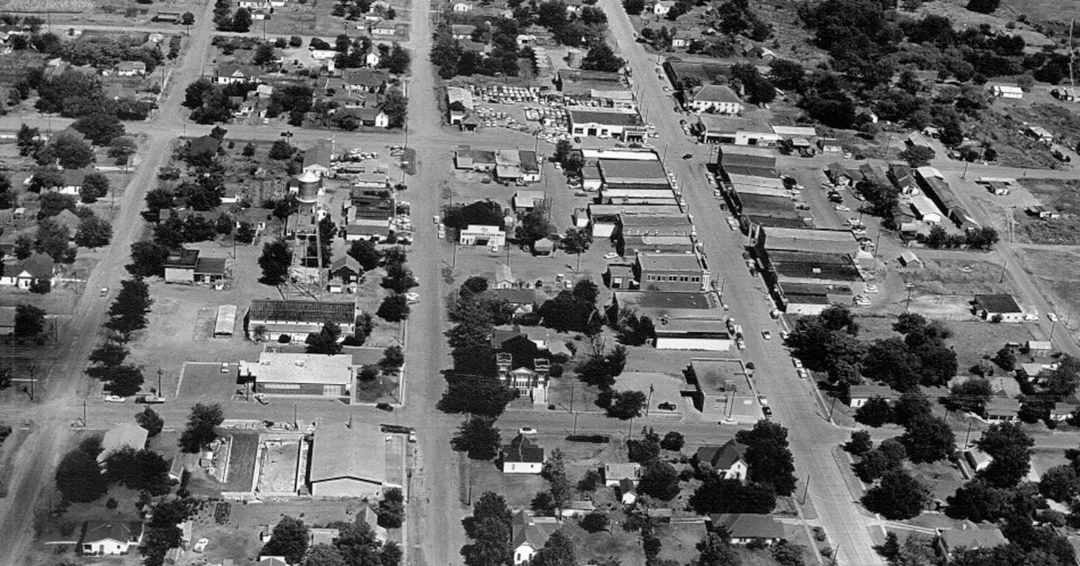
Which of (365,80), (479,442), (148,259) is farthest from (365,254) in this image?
(365,80)

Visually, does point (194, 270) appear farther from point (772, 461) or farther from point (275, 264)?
point (772, 461)

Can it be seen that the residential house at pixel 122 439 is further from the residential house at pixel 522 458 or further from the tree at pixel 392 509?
the residential house at pixel 522 458

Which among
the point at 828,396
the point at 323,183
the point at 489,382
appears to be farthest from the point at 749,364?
the point at 323,183

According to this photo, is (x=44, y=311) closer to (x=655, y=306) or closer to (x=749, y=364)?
(x=655, y=306)

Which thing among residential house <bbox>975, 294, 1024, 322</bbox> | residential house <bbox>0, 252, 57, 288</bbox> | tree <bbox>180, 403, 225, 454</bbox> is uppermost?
tree <bbox>180, 403, 225, 454</bbox>

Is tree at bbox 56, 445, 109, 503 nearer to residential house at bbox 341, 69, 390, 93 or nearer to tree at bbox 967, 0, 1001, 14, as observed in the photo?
residential house at bbox 341, 69, 390, 93

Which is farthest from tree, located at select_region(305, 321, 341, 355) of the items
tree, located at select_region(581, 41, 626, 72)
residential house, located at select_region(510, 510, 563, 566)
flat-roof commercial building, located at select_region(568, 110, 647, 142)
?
tree, located at select_region(581, 41, 626, 72)
